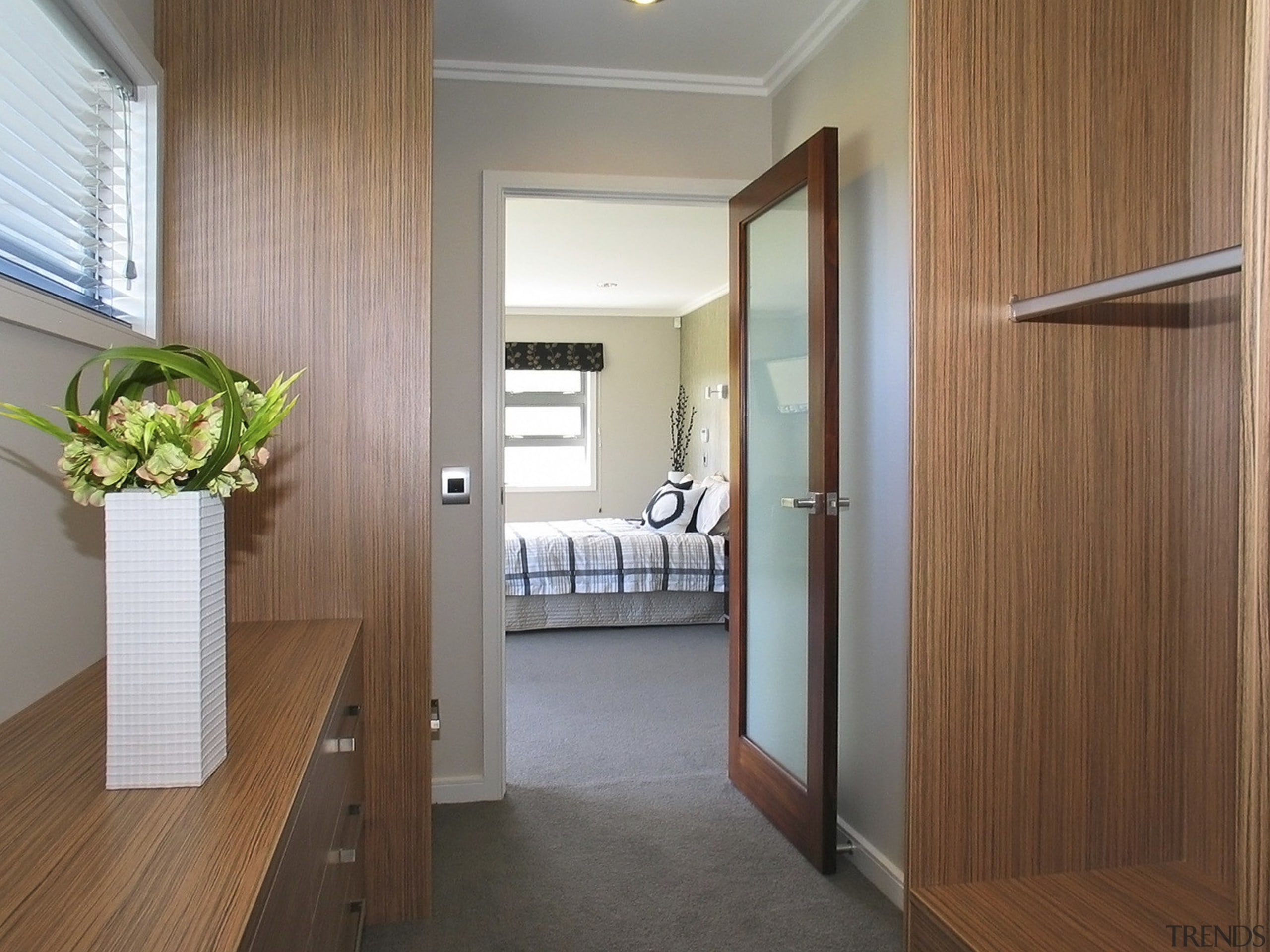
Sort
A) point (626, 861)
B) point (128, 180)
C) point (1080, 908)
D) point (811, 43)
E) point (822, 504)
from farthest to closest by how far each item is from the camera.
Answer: point (811, 43)
point (626, 861)
point (822, 504)
point (128, 180)
point (1080, 908)

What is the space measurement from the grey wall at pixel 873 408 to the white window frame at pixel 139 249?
1.74 metres

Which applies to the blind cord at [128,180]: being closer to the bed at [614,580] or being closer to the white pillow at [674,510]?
the bed at [614,580]

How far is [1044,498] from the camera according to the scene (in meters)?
1.44

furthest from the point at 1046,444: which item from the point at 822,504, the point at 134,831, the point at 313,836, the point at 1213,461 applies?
the point at 134,831

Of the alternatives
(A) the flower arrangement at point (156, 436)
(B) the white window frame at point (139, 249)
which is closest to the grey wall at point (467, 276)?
(B) the white window frame at point (139, 249)

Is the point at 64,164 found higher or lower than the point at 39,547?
higher

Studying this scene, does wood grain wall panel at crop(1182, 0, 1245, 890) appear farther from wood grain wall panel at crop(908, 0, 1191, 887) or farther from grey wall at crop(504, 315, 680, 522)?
grey wall at crop(504, 315, 680, 522)

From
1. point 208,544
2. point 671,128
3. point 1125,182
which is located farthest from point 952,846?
point 671,128

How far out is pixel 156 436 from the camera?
112cm

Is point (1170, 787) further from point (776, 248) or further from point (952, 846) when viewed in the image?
point (776, 248)

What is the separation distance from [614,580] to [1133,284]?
15.9 feet

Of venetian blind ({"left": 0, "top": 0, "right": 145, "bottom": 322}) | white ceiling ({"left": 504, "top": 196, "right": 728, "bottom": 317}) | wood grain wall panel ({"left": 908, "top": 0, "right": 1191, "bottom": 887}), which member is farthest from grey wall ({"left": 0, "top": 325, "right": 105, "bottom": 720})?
white ceiling ({"left": 504, "top": 196, "right": 728, "bottom": 317})

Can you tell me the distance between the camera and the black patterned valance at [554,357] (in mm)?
8781

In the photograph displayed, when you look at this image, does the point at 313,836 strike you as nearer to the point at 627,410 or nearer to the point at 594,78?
the point at 594,78
